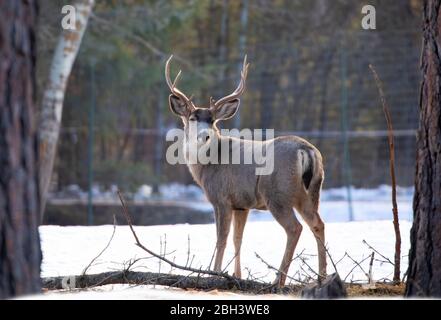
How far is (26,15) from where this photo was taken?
414cm

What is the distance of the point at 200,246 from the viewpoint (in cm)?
855

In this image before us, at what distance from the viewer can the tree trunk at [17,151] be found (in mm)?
4055

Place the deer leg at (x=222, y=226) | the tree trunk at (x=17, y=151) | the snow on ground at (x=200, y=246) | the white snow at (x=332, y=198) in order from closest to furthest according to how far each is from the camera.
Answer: the tree trunk at (x=17, y=151) < the snow on ground at (x=200, y=246) < the deer leg at (x=222, y=226) < the white snow at (x=332, y=198)

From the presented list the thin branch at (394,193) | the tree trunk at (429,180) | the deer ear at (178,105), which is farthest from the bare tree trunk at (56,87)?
the tree trunk at (429,180)

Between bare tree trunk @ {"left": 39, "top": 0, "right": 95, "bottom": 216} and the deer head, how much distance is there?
5.28 meters

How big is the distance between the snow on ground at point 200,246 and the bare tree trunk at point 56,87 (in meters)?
4.14

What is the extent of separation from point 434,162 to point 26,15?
87.3 inches

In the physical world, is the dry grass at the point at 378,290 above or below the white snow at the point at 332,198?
above

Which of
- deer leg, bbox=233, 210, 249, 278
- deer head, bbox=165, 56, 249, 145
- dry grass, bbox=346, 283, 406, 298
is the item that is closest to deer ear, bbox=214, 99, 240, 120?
deer head, bbox=165, 56, 249, 145

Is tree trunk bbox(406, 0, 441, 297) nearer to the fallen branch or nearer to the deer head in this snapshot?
the fallen branch

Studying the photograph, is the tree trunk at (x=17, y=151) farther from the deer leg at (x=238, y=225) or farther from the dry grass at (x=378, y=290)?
the deer leg at (x=238, y=225)

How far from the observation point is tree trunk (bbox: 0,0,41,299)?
13.3 feet

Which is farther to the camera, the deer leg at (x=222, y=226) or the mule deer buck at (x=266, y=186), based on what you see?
the deer leg at (x=222, y=226)

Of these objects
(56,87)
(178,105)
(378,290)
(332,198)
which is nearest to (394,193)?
(378,290)
